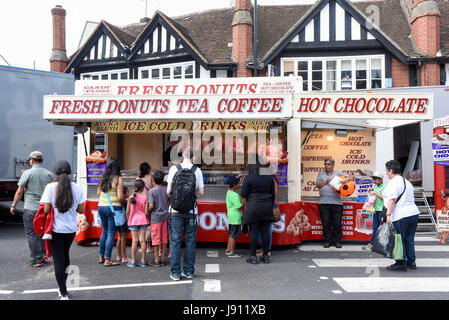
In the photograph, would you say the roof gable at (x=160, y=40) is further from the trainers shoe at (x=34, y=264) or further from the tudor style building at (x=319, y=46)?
the trainers shoe at (x=34, y=264)

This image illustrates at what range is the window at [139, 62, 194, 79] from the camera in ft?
68.1

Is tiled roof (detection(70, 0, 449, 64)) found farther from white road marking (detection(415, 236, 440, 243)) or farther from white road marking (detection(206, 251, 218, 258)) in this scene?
white road marking (detection(206, 251, 218, 258))

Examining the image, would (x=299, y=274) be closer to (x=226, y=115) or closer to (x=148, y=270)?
(x=148, y=270)

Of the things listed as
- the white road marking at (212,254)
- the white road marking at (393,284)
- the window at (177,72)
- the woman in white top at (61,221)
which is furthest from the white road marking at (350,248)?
the window at (177,72)

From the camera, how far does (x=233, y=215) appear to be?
737 centimetres

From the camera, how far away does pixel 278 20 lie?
21.7 meters

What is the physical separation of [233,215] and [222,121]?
6.39ft

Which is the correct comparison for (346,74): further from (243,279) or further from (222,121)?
(243,279)

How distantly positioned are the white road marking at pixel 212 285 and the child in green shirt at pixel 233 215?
5.52ft

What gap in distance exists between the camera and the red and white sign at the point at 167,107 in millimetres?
7258

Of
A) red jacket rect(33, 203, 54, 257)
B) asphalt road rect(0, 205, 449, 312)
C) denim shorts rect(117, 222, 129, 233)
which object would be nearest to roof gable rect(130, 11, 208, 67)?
denim shorts rect(117, 222, 129, 233)

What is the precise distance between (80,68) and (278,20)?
11239 millimetres

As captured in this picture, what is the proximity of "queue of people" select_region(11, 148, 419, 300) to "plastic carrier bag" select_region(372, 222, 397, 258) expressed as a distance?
4.8 inches
